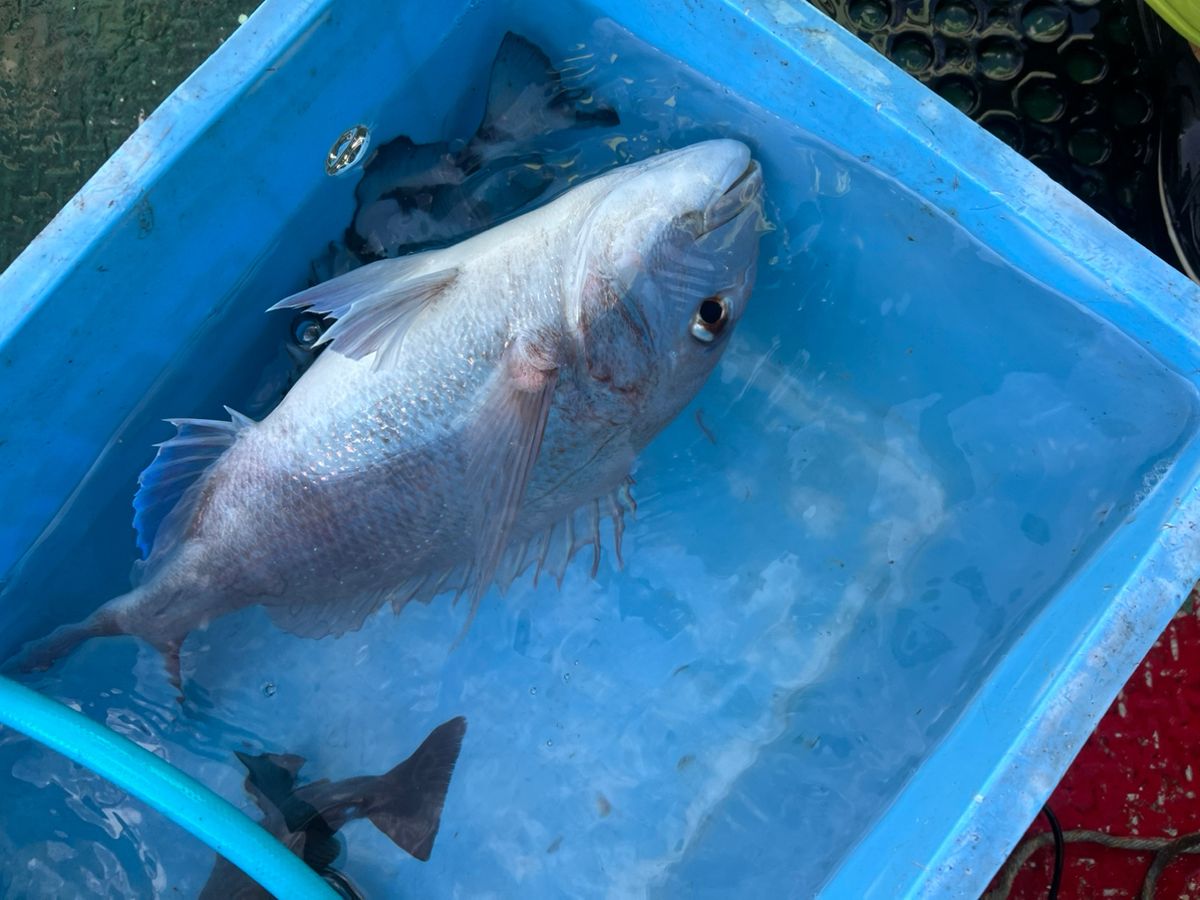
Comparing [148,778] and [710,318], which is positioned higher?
[710,318]

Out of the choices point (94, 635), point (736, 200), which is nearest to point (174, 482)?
point (94, 635)

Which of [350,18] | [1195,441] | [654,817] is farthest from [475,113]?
[654,817]

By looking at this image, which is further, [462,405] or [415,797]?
[415,797]

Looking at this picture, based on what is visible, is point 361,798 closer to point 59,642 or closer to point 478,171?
point 59,642

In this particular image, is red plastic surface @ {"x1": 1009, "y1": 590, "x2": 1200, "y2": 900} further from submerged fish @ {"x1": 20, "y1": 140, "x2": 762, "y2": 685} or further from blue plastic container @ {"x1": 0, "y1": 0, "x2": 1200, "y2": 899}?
submerged fish @ {"x1": 20, "y1": 140, "x2": 762, "y2": 685}

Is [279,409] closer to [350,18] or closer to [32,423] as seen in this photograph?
[32,423]

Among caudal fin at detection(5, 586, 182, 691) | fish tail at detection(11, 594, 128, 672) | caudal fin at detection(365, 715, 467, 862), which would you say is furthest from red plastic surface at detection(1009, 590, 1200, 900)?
fish tail at detection(11, 594, 128, 672)
